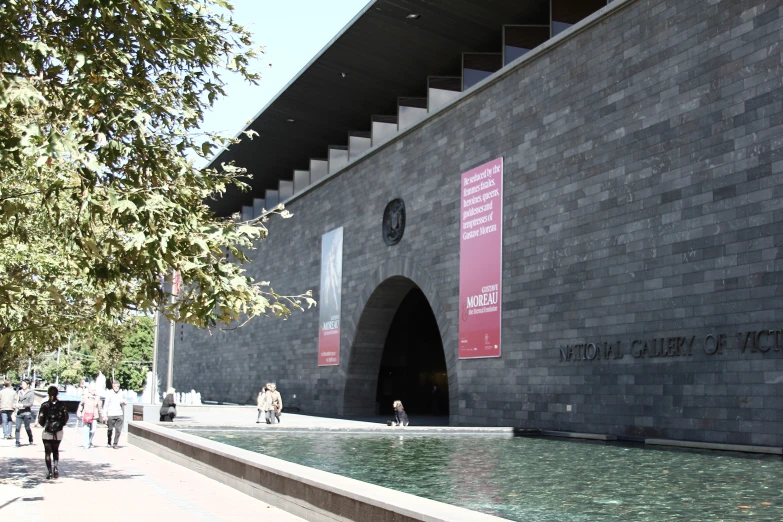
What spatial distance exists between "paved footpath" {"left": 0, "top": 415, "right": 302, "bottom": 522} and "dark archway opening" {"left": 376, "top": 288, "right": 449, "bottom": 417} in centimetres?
2036

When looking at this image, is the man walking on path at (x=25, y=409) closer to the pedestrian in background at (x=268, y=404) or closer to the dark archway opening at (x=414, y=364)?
the pedestrian in background at (x=268, y=404)

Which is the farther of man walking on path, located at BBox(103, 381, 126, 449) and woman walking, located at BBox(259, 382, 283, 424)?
woman walking, located at BBox(259, 382, 283, 424)

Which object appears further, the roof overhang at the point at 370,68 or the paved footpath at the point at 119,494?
the roof overhang at the point at 370,68

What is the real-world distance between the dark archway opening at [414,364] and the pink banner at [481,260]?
1114cm

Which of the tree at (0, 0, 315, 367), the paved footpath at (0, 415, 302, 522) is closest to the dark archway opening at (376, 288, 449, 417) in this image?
the paved footpath at (0, 415, 302, 522)

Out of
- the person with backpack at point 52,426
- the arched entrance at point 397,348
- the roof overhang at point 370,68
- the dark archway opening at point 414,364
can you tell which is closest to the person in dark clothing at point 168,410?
the arched entrance at point 397,348

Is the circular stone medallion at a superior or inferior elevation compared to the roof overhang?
inferior

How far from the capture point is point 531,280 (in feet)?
72.6

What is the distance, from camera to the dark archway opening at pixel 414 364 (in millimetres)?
37125

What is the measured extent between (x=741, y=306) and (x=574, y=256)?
5029 mm

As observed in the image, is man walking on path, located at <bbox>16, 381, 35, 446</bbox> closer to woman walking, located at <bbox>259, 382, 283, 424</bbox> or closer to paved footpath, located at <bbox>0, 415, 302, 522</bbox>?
paved footpath, located at <bbox>0, 415, 302, 522</bbox>

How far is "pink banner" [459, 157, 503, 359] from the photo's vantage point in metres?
23.5

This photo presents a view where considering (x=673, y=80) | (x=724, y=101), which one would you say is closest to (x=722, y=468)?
(x=724, y=101)

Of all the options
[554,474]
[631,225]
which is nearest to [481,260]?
[631,225]
